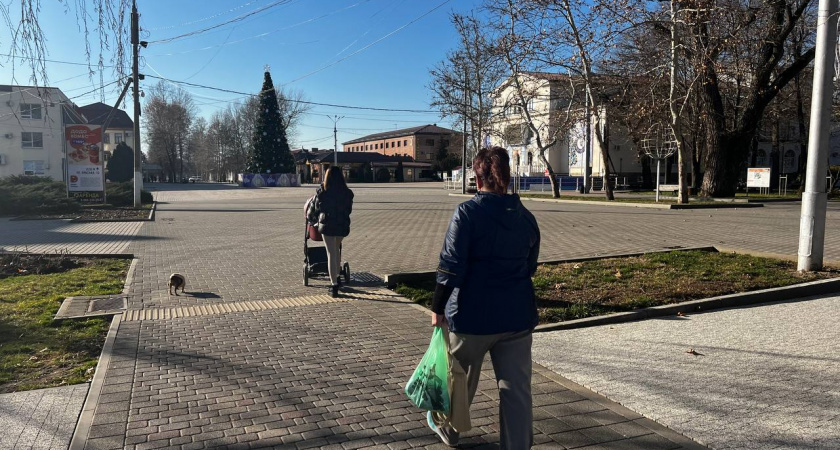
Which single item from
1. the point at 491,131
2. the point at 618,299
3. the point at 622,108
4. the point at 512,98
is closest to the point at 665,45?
the point at 622,108

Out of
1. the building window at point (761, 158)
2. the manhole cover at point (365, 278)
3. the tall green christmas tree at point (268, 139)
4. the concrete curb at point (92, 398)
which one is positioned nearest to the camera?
the concrete curb at point (92, 398)

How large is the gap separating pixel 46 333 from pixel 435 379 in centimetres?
477

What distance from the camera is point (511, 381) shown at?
308 cm

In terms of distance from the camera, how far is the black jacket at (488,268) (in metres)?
3.05

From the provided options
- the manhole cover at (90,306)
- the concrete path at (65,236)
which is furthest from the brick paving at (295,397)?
the concrete path at (65,236)

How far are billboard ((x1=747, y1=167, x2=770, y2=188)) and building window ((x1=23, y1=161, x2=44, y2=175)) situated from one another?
190ft

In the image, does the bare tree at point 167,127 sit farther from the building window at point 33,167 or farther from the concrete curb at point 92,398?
the concrete curb at point 92,398

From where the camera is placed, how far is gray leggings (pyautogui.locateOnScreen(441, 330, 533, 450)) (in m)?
3.06

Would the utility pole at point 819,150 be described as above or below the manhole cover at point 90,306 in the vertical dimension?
above

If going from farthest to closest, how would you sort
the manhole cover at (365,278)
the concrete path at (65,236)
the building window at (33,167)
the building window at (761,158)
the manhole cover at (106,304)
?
1. the building window at (761,158)
2. the building window at (33,167)
3. the concrete path at (65,236)
4. the manhole cover at (365,278)
5. the manhole cover at (106,304)

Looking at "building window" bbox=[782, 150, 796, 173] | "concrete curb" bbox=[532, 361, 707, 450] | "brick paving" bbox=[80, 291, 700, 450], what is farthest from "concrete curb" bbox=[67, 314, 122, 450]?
"building window" bbox=[782, 150, 796, 173]

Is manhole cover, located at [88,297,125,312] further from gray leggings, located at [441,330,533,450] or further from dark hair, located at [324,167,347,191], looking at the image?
gray leggings, located at [441,330,533,450]

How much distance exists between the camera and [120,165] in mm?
53281

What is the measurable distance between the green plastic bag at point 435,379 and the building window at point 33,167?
6072cm
